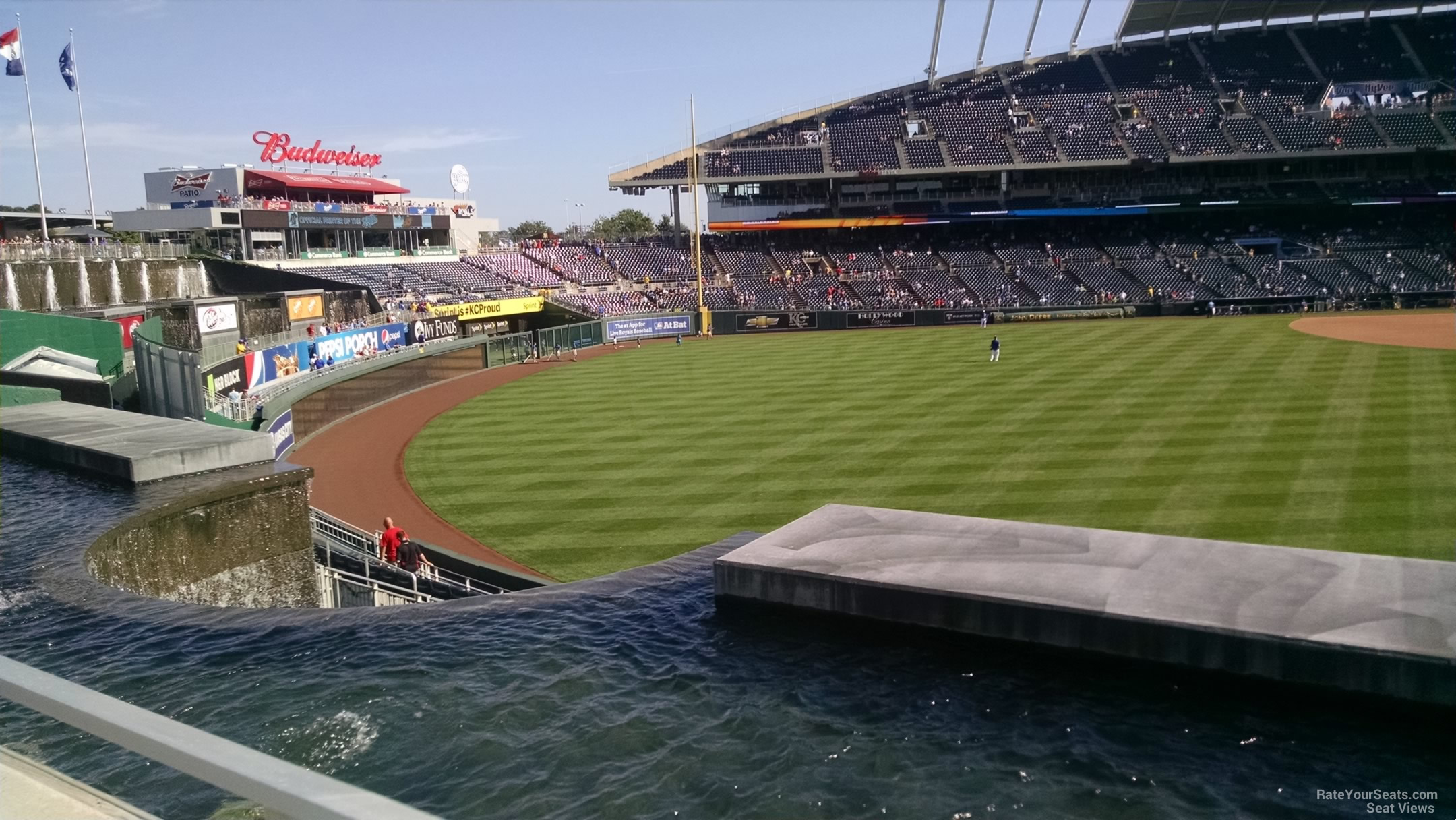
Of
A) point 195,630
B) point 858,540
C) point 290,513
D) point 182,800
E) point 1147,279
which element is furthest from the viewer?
point 1147,279

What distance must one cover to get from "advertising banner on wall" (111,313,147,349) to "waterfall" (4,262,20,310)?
4141mm

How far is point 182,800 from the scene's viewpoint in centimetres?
589

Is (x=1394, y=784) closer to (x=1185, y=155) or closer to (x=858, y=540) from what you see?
(x=858, y=540)

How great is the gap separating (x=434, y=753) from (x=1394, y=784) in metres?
6.28

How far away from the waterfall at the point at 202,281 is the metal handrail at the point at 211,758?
147ft

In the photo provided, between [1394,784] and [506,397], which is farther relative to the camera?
[506,397]

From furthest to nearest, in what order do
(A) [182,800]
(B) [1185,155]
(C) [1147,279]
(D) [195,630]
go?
(B) [1185,155], (C) [1147,279], (D) [195,630], (A) [182,800]

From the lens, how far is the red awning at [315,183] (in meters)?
58.1

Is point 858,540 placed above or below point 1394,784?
above

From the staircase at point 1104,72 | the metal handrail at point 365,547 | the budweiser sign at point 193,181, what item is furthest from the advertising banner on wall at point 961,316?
the metal handrail at point 365,547

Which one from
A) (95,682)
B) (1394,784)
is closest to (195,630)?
(95,682)

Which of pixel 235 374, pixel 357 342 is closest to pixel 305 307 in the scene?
pixel 357 342

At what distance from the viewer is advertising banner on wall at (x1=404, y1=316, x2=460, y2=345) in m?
42.7

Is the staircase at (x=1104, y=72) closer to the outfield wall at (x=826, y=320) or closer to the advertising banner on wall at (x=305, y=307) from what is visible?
the outfield wall at (x=826, y=320)
